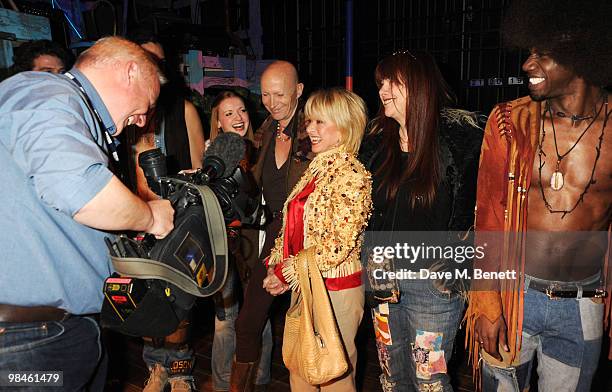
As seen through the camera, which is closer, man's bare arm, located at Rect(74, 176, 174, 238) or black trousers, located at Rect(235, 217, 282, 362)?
man's bare arm, located at Rect(74, 176, 174, 238)

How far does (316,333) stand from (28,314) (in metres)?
1.24

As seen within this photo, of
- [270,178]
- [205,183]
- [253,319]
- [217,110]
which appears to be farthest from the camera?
[217,110]

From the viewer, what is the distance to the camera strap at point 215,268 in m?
1.52

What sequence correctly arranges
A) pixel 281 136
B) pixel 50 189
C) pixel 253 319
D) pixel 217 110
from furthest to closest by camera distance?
pixel 217 110 < pixel 281 136 < pixel 253 319 < pixel 50 189

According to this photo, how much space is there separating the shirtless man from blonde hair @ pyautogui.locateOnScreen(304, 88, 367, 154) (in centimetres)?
68

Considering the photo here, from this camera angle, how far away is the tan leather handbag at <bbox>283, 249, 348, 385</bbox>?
85.9 inches

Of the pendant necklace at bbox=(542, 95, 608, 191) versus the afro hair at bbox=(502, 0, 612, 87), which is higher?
the afro hair at bbox=(502, 0, 612, 87)

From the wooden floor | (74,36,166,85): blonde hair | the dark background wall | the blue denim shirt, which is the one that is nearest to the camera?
the blue denim shirt

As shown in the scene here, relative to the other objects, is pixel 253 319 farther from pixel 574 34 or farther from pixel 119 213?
pixel 574 34

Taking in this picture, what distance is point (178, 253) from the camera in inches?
62.9

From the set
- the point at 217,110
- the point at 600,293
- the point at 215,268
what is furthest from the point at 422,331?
the point at 217,110

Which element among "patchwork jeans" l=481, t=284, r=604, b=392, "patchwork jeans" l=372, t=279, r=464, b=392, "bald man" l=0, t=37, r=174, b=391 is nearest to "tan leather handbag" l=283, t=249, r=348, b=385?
"patchwork jeans" l=372, t=279, r=464, b=392

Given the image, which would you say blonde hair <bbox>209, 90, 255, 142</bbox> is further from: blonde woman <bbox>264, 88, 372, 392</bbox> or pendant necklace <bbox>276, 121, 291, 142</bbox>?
blonde woman <bbox>264, 88, 372, 392</bbox>

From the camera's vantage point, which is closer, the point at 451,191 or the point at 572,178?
the point at 572,178
